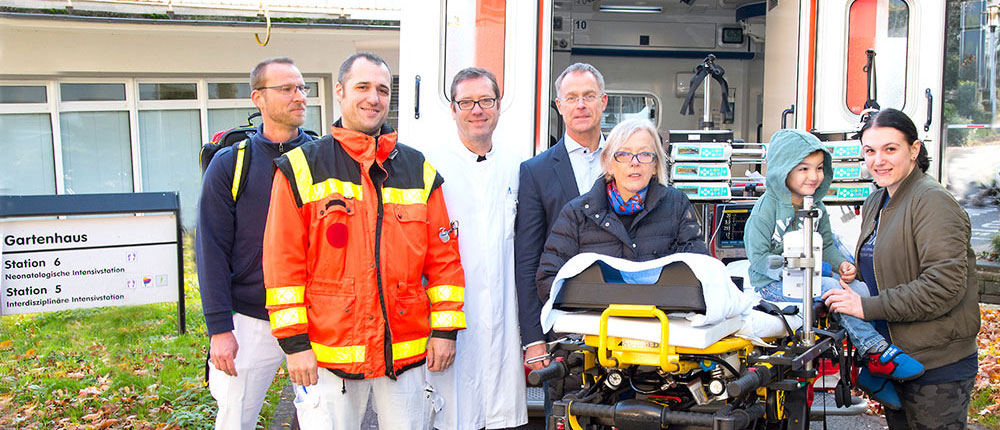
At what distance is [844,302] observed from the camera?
9.93 feet

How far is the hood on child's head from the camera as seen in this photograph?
341 centimetres

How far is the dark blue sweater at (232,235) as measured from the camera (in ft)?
10.5

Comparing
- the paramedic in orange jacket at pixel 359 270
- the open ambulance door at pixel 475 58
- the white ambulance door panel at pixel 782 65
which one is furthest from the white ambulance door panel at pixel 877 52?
the paramedic in orange jacket at pixel 359 270

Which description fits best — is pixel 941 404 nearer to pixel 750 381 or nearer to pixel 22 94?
pixel 750 381

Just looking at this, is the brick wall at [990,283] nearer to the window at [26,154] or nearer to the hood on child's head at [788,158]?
the hood on child's head at [788,158]

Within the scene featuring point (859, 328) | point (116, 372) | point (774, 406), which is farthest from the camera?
point (116, 372)

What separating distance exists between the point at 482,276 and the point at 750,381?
52.4 inches

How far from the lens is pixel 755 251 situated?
3453 mm

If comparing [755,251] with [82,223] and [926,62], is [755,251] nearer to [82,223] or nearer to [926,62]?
[926,62]

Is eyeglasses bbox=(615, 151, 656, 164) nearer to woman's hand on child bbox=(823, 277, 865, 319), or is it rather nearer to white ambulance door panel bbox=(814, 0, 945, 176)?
woman's hand on child bbox=(823, 277, 865, 319)

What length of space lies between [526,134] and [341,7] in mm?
6335


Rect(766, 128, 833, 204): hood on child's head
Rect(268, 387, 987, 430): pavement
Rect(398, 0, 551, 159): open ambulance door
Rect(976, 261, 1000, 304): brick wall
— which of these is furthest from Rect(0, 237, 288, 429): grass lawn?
Rect(976, 261, 1000, 304): brick wall

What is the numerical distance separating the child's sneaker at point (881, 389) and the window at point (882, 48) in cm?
220

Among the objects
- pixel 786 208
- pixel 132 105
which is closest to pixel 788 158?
pixel 786 208
